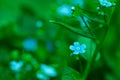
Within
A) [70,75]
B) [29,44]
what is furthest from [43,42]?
[70,75]

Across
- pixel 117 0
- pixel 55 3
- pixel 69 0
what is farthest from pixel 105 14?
pixel 55 3

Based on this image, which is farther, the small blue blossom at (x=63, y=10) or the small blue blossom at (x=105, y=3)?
the small blue blossom at (x=63, y=10)

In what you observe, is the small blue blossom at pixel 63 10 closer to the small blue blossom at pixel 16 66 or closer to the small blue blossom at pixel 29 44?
the small blue blossom at pixel 29 44

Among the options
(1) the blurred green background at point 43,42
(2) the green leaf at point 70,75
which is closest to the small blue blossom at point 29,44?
(1) the blurred green background at point 43,42

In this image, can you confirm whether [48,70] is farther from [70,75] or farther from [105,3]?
[105,3]

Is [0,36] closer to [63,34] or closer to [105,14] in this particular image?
[63,34]

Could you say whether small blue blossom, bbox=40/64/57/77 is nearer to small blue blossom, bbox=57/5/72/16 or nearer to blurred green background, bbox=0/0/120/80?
blurred green background, bbox=0/0/120/80
